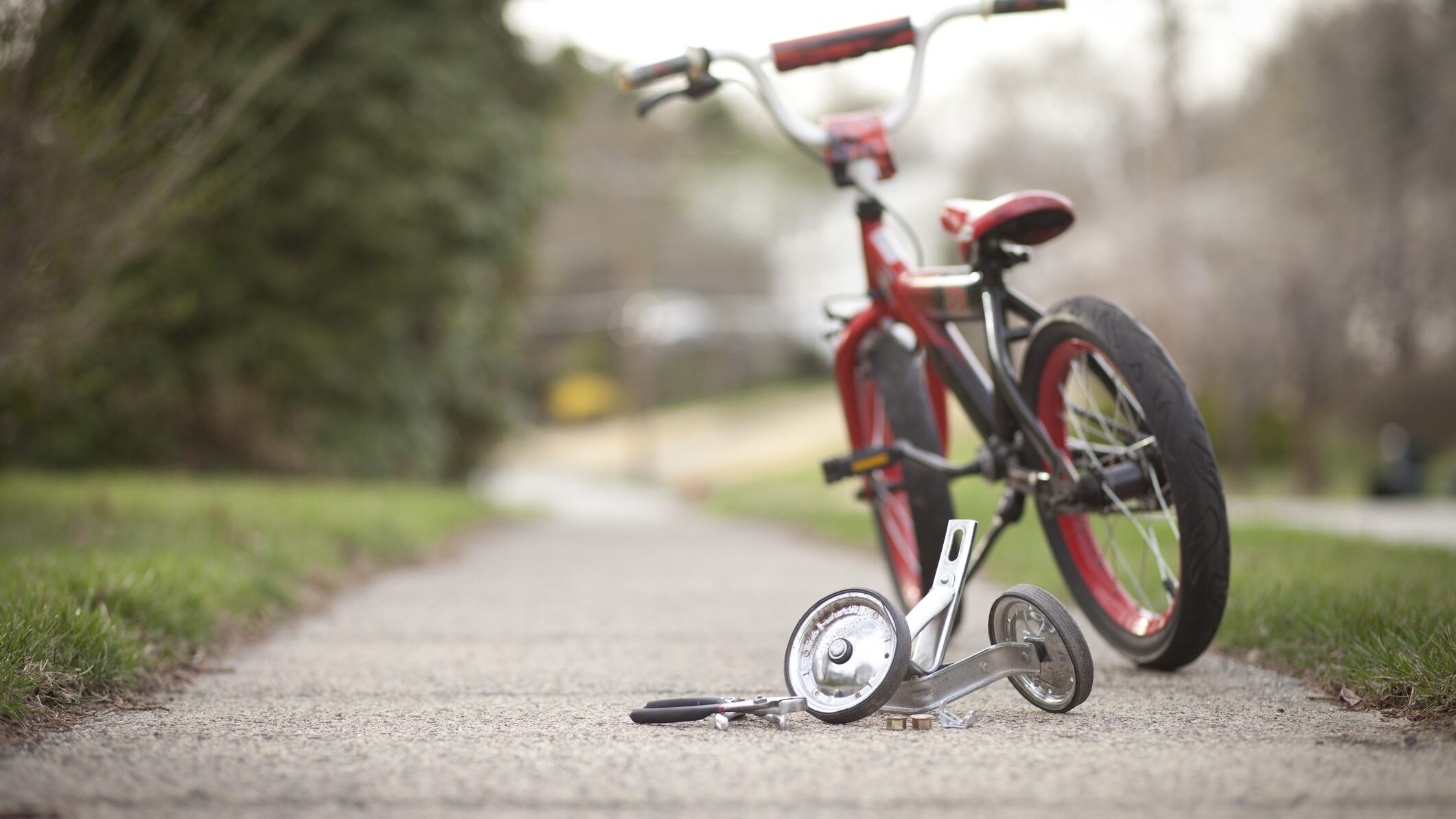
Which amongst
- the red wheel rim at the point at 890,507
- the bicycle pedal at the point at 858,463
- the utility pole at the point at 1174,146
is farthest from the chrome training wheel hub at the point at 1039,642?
the utility pole at the point at 1174,146

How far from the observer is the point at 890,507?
13.4ft

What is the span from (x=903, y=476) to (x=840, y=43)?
143 centimetres

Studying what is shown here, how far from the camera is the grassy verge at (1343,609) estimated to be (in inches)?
101

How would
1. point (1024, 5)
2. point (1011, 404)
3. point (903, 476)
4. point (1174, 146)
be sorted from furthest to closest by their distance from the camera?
point (1174, 146) → point (1024, 5) → point (903, 476) → point (1011, 404)

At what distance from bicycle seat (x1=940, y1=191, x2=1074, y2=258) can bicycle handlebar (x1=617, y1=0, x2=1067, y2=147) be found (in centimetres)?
80

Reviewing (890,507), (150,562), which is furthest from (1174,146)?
(150,562)

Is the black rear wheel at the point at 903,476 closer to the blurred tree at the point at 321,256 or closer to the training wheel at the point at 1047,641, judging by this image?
the training wheel at the point at 1047,641

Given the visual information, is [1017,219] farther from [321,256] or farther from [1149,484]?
[321,256]

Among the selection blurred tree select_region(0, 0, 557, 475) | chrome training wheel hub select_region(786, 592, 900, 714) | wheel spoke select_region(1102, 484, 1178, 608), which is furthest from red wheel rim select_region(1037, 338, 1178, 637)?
blurred tree select_region(0, 0, 557, 475)

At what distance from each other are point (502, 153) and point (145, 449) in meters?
3.99

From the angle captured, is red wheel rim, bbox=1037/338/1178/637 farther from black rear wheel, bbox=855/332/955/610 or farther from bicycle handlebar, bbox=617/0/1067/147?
bicycle handlebar, bbox=617/0/1067/147

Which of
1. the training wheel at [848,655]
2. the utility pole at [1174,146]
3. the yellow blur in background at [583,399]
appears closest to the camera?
the training wheel at [848,655]

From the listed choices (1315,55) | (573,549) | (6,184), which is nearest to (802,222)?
(1315,55)

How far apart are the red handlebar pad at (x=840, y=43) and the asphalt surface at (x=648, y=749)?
1.85 metres
